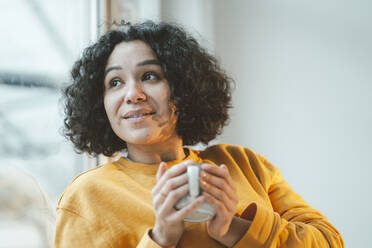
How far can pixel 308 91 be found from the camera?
1.70 metres

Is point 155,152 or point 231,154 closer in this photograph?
point 155,152

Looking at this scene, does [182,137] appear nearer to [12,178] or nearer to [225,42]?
[12,178]

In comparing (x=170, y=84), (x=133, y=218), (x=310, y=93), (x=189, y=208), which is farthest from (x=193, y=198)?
(x=310, y=93)

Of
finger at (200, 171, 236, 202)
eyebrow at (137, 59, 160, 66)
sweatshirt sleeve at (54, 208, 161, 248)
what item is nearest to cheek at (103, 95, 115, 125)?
eyebrow at (137, 59, 160, 66)

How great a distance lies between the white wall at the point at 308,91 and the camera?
161 cm

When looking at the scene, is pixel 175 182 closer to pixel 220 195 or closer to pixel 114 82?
pixel 220 195

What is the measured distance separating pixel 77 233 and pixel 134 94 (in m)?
0.33

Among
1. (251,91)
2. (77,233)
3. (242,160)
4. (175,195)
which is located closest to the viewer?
(175,195)

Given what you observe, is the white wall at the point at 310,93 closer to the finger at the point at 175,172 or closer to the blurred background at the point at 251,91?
the blurred background at the point at 251,91

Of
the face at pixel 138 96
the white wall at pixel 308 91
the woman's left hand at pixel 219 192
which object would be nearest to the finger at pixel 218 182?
the woman's left hand at pixel 219 192

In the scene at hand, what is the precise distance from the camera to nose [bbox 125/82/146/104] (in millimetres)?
→ 899

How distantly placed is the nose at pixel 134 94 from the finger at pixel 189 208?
32cm

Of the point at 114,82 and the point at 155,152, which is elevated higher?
the point at 114,82

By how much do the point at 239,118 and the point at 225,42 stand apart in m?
0.37
